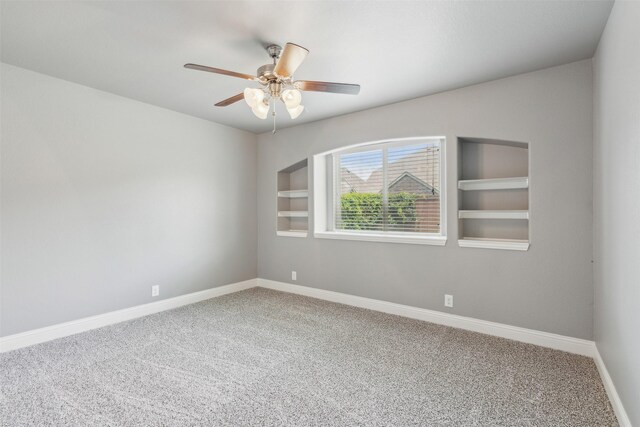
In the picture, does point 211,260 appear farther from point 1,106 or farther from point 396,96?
point 396,96

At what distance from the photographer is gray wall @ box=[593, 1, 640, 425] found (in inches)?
61.7

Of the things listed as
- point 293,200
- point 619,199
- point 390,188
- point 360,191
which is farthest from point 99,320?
point 619,199

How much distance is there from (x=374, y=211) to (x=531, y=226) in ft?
5.97

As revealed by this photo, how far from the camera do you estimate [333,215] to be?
4688 millimetres

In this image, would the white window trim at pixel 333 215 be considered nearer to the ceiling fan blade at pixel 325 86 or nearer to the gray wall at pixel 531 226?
the gray wall at pixel 531 226

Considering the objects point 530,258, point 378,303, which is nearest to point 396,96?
point 530,258

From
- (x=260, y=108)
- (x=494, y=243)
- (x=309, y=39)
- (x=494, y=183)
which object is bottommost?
(x=494, y=243)

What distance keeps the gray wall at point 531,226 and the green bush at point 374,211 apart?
15.3 inches

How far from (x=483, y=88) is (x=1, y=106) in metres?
4.24

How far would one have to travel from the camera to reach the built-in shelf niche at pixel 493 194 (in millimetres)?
3109

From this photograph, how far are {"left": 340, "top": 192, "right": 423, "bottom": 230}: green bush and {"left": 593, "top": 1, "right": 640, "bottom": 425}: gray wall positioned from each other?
1.81 meters

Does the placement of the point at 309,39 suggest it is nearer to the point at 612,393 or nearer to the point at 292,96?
the point at 292,96

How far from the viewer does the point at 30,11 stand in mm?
2043

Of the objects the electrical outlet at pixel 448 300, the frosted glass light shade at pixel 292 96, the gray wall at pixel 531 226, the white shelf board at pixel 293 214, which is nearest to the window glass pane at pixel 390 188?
the gray wall at pixel 531 226
